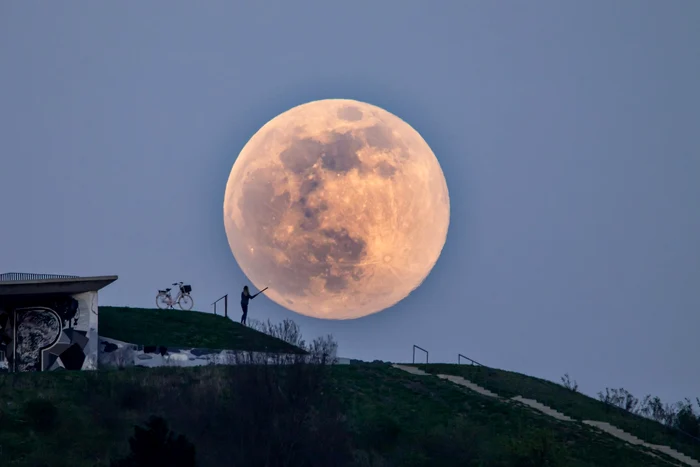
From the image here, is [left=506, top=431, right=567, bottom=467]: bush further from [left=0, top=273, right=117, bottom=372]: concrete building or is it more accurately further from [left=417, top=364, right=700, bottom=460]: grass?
[left=0, top=273, right=117, bottom=372]: concrete building

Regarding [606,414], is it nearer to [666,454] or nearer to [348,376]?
[666,454]

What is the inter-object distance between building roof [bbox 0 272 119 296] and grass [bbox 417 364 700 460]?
1770 centimetres

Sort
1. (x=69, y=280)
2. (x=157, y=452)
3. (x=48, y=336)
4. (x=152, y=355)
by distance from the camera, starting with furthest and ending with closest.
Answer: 1. (x=152, y=355)
2. (x=48, y=336)
3. (x=69, y=280)
4. (x=157, y=452)

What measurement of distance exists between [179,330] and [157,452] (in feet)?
76.5

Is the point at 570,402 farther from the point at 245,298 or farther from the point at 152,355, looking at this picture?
the point at 152,355

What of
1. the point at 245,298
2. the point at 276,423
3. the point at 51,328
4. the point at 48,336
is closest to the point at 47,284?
the point at 51,328

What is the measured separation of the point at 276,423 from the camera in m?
59.4

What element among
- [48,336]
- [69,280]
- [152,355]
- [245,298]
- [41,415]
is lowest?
[41,415]

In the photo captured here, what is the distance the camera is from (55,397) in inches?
2411

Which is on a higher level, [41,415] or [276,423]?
[276,423]

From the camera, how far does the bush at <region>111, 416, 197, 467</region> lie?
51.1 m

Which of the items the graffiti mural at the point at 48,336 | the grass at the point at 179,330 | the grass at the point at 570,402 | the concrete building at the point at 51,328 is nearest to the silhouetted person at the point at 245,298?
the grass at the point at 179,330

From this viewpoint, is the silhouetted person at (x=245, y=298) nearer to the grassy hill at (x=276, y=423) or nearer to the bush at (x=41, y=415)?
the grassy hill at (x=276, y=423)

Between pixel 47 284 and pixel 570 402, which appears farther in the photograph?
pixel 570 402
